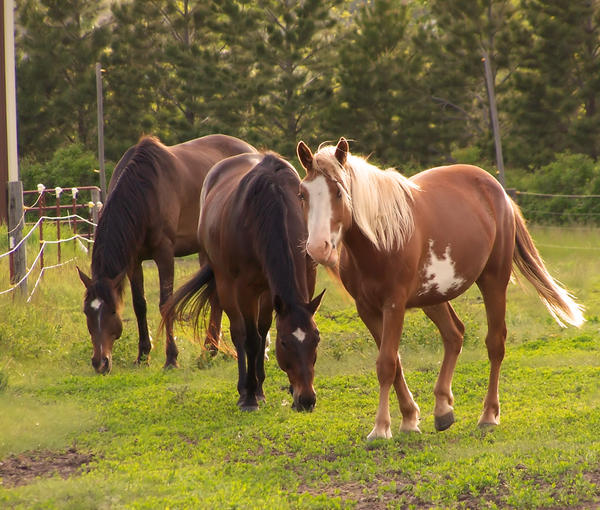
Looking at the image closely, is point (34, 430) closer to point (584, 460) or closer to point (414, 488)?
point (414, 488)

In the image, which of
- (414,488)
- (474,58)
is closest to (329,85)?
(474,58)

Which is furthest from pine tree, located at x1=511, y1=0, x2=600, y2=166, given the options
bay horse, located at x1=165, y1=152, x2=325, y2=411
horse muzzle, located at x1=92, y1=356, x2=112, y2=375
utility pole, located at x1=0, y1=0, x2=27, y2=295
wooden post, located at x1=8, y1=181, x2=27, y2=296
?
horse muzzle, located at x1=92, y1=356, x2=112, y2=375

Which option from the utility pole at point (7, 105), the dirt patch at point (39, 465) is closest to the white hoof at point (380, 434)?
the dirt patch at point (39, 465)

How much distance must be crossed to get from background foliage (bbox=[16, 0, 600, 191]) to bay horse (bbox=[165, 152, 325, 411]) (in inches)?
937

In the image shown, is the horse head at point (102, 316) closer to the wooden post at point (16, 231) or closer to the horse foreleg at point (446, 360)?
the horse foreleg at point (446, 360)

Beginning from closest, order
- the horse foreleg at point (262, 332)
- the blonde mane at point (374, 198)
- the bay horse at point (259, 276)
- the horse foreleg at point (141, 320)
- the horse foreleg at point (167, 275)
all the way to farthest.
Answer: the blonde mane at point (374, 198), the bay horse at point (259, 276), the horse foreleg at point (262, 332), the horse foreleg at point (167, 275), the horse foreleg at point (141, 320)

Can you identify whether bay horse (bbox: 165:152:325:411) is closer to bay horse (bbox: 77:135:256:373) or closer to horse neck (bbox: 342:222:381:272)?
bay horse (bbox: 77:135:256:373)

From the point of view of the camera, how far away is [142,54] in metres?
35.5

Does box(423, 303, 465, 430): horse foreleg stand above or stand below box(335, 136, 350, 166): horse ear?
below

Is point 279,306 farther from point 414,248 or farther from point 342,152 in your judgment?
point 342,152

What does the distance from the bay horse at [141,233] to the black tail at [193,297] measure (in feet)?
0.56

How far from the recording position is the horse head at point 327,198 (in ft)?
16.6

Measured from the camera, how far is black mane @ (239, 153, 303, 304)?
644 centimetres

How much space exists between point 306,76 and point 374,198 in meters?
29.5
